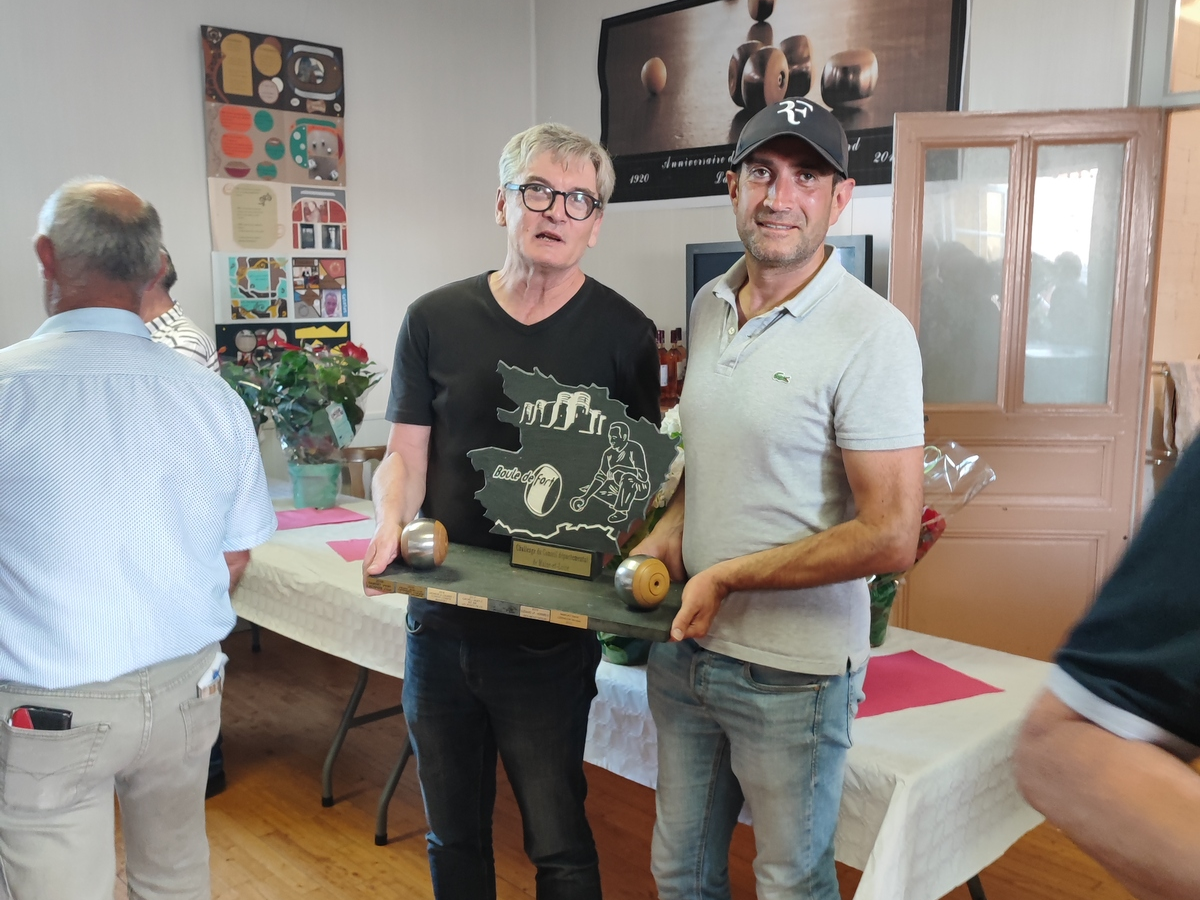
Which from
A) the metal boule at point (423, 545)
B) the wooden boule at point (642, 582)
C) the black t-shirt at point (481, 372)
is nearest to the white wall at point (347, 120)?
the black t-shirt at point (481, 372)

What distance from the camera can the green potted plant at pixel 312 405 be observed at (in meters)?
2.96

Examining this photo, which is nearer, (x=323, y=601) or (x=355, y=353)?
(x=323, y=601)

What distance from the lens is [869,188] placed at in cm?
379

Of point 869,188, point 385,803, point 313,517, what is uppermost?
point 869,188

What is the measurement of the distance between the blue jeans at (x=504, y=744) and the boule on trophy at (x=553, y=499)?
0.46 feet

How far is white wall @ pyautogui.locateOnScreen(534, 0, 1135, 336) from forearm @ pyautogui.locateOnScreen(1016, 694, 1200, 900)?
335 centimetres

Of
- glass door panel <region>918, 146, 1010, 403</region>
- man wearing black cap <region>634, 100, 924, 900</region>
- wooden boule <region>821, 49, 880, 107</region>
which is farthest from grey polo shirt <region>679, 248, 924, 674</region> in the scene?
wooden boule <region>821, 49, 880, 107</region>

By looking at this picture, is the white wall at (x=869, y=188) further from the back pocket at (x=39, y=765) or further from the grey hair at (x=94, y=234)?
the back pocket at (x=39, y=765)

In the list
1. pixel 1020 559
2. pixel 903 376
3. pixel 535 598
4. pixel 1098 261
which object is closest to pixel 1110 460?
pixel 1020 559

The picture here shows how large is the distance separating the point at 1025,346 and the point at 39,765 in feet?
10.3

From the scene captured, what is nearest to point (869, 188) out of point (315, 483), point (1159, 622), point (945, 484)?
point (945, 484)

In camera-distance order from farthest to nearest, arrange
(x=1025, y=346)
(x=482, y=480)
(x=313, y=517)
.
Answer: (x=1025, y=346) → (x=313, y=517) → (x=482, y=480)

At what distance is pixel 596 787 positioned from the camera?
289 centimetres

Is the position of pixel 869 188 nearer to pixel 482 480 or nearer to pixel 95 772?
pixel 482 480
